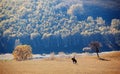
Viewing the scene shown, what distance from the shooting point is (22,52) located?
4.03 meters

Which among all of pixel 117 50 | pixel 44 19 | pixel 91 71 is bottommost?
pixel 91 71

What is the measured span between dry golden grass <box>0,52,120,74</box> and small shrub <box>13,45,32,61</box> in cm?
9

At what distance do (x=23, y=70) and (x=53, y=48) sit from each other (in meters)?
0.52

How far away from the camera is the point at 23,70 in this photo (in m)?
3.98

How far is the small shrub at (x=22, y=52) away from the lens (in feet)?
13.1

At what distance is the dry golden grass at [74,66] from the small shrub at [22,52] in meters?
0.09

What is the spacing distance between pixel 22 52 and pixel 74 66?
2.51 feet

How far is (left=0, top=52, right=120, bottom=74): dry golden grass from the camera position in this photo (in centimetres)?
395

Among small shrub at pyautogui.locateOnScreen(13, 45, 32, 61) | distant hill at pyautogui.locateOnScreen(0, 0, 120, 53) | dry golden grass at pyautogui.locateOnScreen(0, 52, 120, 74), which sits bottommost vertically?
dry golden grass at pyautogui.locateOnScreen(0, 52, 120, 74)

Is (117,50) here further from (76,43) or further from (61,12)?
(61,12)

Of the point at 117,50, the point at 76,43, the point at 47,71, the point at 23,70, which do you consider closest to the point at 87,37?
the point at 76,43

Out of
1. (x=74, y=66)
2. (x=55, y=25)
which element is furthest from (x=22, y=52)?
(x=74, y=66)

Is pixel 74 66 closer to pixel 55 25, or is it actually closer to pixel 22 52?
pixel 55 25

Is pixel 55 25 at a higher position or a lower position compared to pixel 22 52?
higher
